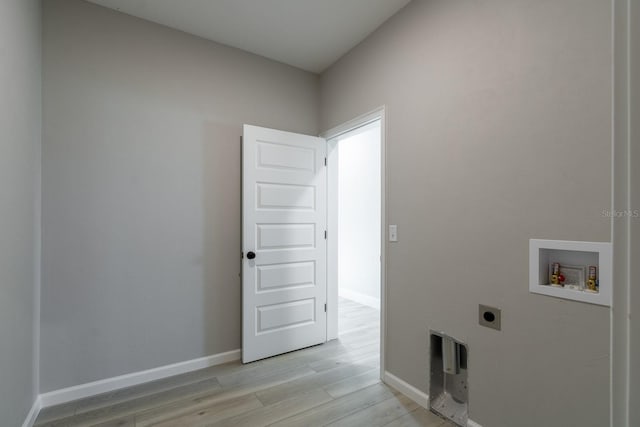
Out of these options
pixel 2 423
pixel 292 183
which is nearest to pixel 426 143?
pixel 292 183

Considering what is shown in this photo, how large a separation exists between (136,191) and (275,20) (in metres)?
1.67

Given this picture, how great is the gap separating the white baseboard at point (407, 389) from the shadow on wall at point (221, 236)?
130 cm

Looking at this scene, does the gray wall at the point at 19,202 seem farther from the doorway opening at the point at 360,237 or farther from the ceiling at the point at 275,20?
the doorway opening at the point at 360,237

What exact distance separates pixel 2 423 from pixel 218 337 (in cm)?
131

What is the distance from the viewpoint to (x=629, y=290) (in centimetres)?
34

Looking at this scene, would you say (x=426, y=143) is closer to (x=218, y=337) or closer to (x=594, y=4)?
(x=594, y=4)

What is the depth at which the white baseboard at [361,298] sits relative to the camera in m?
4.15

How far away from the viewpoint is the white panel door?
2.57 meters

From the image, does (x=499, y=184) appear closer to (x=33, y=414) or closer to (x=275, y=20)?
(x=275, y=20)

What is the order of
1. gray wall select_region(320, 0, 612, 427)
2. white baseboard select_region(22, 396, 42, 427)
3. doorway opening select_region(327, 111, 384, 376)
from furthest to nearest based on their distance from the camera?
doorway opening select_region(327, 111, 384, 376)
white baseboard select_region(22, 396, 42, 427)
gray wall select_region(320, 0, 612, 427)

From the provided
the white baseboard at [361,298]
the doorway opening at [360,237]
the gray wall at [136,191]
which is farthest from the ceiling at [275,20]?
the white baseboard at [361,298]

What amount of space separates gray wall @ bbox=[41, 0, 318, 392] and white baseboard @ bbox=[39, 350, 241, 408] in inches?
1.8

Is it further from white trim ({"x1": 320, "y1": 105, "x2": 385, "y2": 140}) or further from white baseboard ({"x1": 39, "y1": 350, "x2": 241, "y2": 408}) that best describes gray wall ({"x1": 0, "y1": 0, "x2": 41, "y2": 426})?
white trim ({"x1": 320, "y1": 105, "x2": 385, "y2": 140})

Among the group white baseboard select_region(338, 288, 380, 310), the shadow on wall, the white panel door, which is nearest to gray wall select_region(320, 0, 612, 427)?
the white panel door
